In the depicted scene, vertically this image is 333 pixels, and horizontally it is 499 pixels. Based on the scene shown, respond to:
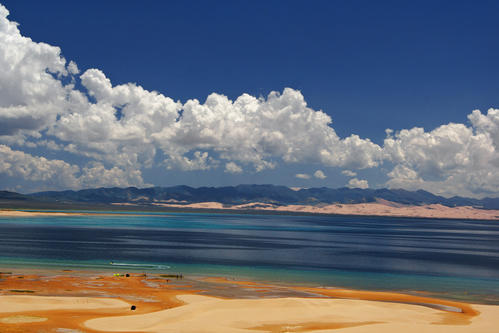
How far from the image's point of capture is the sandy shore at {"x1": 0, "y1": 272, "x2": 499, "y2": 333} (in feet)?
110

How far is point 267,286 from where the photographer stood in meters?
54.7

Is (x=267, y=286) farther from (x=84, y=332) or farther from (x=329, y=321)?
(x=84, y=332)

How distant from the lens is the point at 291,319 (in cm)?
3600

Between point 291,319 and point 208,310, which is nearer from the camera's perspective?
point 291,319

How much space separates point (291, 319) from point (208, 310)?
6.75 m

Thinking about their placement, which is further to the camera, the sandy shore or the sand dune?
the sandy shore

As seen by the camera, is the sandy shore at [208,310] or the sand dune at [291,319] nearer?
the sand dune at [291,319]

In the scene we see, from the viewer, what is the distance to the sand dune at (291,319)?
33188 mm

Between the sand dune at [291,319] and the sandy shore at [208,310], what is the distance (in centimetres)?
7

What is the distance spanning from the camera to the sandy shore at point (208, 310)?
1319 inches

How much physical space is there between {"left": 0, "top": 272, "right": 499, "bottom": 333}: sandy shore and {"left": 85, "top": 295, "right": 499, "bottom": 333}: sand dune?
70 millimetres

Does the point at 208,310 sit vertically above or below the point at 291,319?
above

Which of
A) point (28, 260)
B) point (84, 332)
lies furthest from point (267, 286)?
point (28, 260)

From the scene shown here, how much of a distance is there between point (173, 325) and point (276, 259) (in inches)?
2155
